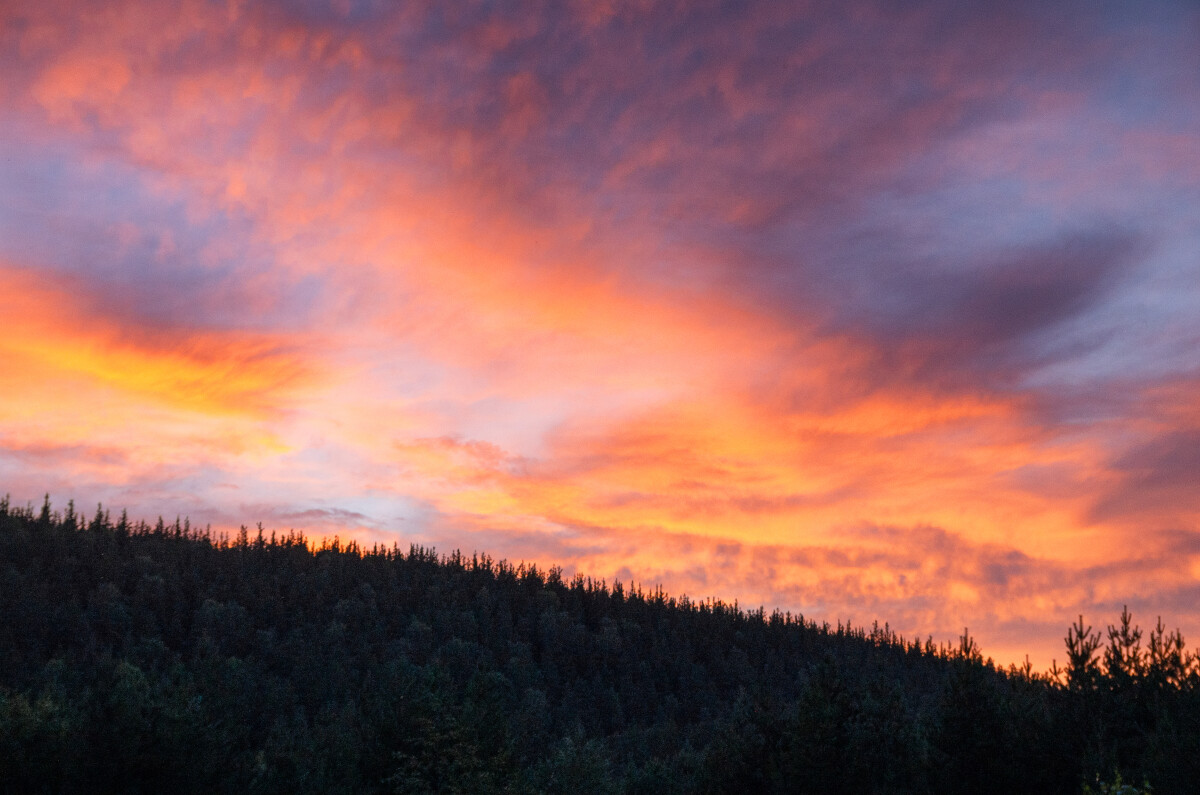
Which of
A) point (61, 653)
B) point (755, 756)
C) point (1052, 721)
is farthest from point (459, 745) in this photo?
point (61, 653)

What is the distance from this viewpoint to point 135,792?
1941 inches

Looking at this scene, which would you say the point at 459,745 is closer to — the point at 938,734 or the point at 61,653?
the point at 938,734

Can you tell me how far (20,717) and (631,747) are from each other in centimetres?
12750

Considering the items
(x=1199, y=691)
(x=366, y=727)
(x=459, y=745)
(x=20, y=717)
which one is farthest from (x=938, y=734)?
(x=20, y=717)

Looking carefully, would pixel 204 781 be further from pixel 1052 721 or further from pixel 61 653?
pixel 61 653

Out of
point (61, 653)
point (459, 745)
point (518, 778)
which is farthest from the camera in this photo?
point (61, 653)

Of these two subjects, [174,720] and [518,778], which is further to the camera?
[518,778]

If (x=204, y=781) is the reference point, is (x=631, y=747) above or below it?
below

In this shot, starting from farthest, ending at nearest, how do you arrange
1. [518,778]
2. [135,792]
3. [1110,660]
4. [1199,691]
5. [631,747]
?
[631,747] < [518,778] < [135,792] < [1110,660] < [1199,691]

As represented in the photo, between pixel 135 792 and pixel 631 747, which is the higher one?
pixel 135 792

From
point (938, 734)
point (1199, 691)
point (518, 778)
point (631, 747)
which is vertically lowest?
point (631, 747)

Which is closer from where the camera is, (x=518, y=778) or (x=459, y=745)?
(x=459, y=745)

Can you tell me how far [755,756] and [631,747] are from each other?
415 ft

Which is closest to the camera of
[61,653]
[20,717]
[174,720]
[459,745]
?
[174,720]
